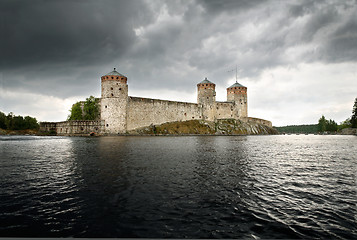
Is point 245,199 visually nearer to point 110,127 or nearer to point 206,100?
point 110,127

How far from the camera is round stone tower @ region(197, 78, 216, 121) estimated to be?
78.1 m

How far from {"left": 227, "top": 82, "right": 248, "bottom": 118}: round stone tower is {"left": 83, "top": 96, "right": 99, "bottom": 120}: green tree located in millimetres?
50357

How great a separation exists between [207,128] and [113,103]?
3391 centimetres

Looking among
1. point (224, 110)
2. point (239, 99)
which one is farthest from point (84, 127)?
point (239, 99)

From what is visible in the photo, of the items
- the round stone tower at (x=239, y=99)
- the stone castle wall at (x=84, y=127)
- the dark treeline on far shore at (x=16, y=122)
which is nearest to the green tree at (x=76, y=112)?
the stone castle wall at (x=84, y=127)

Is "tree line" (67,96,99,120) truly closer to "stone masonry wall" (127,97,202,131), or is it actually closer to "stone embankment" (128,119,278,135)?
"stone masonry wall" (127,97,202,131)

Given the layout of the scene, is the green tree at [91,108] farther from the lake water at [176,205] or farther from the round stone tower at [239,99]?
the round stone tower at [239,99]

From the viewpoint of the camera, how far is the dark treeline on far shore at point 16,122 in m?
86.7

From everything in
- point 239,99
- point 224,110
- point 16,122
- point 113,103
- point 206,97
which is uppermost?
point 206,97

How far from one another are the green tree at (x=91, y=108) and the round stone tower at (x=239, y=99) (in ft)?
165

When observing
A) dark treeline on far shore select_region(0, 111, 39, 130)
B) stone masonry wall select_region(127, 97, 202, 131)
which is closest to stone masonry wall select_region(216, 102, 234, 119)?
stone masonry wall select_region(127, 97, 202, 131)

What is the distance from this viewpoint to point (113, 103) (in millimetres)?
56312

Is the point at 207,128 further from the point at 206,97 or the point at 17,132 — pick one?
the point at 17,132

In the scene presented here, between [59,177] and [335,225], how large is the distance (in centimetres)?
1017
